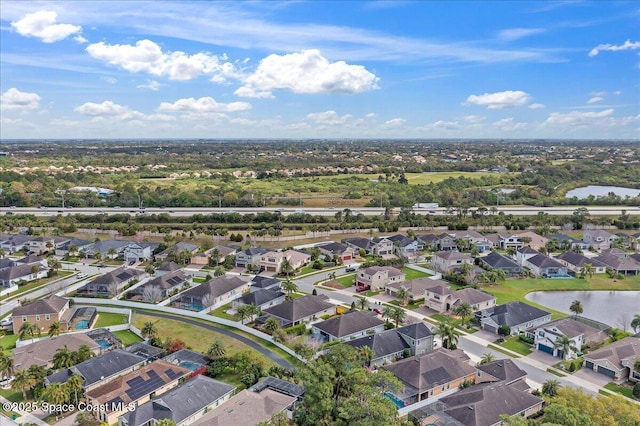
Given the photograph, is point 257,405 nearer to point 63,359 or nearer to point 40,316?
point 63,359

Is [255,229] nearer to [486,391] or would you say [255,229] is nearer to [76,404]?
[76,404]

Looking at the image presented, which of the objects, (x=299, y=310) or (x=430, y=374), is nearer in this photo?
(x=430, y=374)

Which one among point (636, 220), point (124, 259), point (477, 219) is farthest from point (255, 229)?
point (636, 220)

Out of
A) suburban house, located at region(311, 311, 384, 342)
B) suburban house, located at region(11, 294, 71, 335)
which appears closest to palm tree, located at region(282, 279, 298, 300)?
suburban house, located at region(311, 311, 384, 342)

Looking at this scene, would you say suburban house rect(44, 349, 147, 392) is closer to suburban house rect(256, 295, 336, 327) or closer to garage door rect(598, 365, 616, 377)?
suburban house rect(256, 295, 336, 327)

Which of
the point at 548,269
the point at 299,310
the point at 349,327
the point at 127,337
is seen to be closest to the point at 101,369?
the point at 127,337

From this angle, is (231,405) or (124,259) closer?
(231,405)

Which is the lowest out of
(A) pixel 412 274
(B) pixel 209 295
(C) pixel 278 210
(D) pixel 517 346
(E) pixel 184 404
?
(D) pixel 517 346
